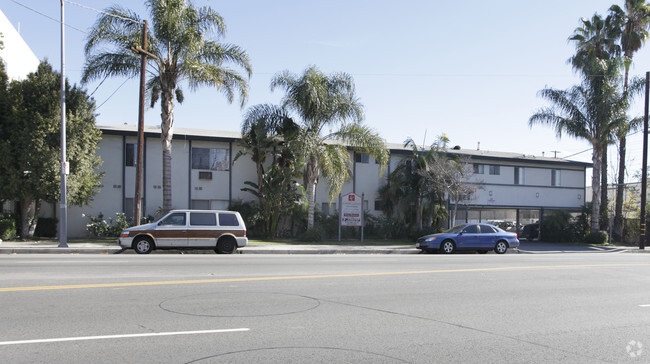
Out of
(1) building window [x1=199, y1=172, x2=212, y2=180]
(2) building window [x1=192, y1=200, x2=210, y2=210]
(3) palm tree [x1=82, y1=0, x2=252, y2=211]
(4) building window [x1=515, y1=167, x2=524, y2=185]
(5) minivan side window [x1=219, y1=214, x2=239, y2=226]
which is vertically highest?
(3) palm tree [x1=82, y1=0, x2=252, y2=211]

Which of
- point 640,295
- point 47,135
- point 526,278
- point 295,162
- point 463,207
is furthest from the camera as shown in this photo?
point 463,207

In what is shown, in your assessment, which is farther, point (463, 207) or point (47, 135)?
point (463, 207)

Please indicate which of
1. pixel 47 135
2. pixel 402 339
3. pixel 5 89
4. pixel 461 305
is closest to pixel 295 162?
pixel 47 135

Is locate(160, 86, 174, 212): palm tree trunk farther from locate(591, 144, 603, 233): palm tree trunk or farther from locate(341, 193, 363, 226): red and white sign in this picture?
locate(591, 144, 603, 233): palm tree trunk

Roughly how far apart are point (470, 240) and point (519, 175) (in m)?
14.7

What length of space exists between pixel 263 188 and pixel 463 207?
14124mm

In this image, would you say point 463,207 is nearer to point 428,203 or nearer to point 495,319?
point 428,203

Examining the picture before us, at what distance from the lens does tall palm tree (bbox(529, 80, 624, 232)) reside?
29.5m

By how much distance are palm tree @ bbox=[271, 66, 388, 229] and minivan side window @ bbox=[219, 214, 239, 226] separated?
6765mm

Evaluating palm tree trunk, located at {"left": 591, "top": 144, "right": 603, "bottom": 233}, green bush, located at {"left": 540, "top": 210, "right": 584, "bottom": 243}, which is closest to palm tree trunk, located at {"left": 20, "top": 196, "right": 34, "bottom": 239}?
green bush, located at {"left": 540, "top": 210, "right": 584, "bottom": 243}

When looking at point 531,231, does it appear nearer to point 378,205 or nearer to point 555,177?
point 555,177

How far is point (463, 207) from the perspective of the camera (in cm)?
3297

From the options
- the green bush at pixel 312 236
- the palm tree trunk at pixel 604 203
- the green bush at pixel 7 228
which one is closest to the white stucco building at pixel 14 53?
the green bush at pixel 7 228

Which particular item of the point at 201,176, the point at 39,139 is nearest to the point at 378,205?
the point at 201,176
